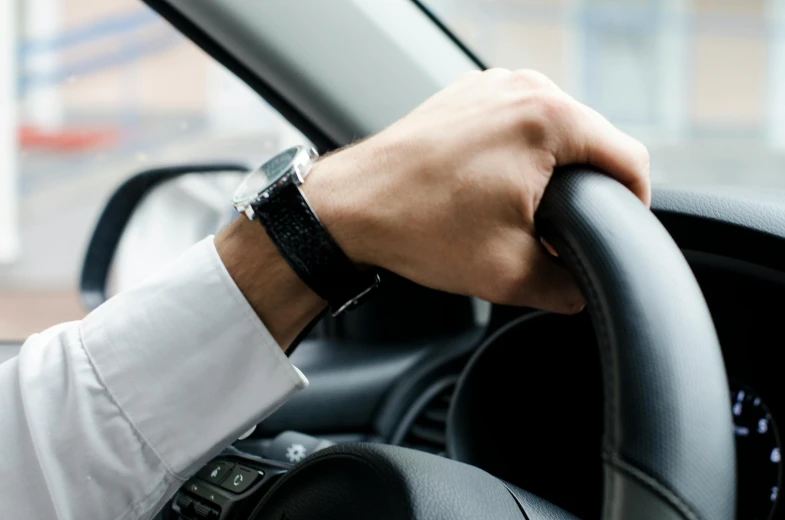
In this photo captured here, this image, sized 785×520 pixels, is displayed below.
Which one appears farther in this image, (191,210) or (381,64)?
(191,210)

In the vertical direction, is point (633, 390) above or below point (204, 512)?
above

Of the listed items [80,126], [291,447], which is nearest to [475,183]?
[291,447]

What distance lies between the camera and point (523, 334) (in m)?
0.86

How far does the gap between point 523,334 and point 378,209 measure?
356 millimetres

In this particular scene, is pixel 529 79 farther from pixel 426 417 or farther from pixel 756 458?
pixel 426 417

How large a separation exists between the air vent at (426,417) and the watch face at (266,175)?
462 mm

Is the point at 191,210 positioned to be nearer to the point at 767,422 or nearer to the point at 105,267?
the point at 105,267

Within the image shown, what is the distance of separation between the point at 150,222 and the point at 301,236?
0.95 metres

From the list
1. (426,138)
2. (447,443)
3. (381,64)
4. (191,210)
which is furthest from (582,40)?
(426,138)

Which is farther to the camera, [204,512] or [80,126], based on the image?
[80,126]

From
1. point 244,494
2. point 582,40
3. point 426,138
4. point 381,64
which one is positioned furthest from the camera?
point 582,40

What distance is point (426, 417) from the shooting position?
102cm

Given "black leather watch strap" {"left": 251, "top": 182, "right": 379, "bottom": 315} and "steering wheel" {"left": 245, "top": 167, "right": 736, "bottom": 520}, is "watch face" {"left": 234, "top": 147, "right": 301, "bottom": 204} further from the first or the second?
"steering wheel" {"left": 245, "top": 167, "right": 736, "bottom": 520}

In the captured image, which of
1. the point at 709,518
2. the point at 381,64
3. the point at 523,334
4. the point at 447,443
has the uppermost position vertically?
the point at 381,64
